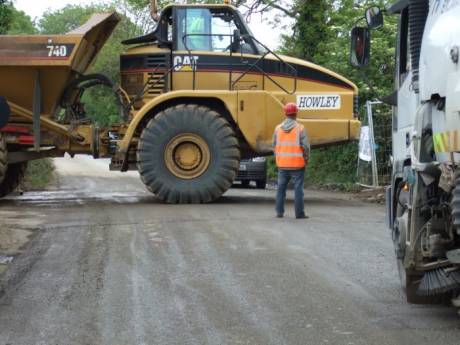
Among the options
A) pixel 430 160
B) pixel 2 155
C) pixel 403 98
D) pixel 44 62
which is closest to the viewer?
pixel 430 160

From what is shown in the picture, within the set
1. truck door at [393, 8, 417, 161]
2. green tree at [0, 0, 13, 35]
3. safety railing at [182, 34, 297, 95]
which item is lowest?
truck door at [393, 8, 417, 161]

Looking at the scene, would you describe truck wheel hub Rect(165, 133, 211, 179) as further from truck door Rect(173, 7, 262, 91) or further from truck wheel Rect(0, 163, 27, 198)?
truck wheel Rect(0, 163, 27, 198)

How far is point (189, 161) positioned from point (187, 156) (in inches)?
3.9

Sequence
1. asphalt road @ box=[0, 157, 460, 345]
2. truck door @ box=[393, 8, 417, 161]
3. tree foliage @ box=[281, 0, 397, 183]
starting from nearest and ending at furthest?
asphalt road @ box=[0, 157, 460, 345] < truck door @ box=[393, 8, 417, 161] < tree foliage @ box=[281, 0, 397, 183]

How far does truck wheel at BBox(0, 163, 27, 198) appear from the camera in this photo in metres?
15.8

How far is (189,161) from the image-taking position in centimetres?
1396

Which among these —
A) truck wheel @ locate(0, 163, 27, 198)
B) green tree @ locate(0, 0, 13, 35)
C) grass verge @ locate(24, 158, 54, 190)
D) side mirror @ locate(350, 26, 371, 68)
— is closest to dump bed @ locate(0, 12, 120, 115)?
truck wheel @ locate(0, 163, 27, 198)

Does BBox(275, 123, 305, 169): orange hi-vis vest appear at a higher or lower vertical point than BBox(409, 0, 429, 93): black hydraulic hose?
lower

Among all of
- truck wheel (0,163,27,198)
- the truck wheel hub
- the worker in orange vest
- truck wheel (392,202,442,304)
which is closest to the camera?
truck wheel (392,202,442,304)

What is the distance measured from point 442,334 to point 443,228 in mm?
772

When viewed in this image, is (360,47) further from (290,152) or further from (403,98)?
(290,152)

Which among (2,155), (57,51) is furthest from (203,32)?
(2,155)

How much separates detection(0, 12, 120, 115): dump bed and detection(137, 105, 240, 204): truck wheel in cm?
173

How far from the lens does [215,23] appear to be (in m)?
14.4
